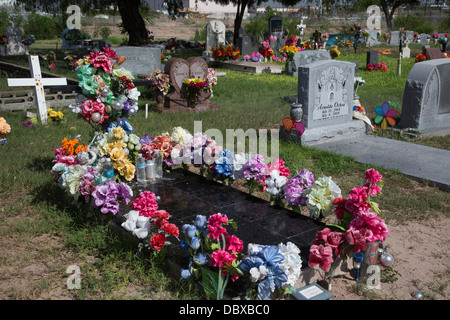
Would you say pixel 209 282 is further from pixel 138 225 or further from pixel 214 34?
pixel 214 34

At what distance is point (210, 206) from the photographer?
441 cm

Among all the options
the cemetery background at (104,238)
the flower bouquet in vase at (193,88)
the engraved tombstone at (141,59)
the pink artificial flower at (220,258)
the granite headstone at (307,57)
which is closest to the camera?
the pink artificial flower at (220,258)

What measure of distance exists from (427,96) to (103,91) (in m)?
5.60

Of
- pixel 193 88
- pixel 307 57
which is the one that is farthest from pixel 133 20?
pixel 193 88

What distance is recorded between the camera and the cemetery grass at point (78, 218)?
11.1ft

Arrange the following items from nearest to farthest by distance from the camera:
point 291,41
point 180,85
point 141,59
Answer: point 180,85
point 141,59
point 291,41

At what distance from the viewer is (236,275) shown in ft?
9.63

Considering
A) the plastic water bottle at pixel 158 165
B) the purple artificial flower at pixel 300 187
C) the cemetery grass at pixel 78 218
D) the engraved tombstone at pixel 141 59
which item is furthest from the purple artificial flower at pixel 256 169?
the engraved tombstone at pixel 141 59

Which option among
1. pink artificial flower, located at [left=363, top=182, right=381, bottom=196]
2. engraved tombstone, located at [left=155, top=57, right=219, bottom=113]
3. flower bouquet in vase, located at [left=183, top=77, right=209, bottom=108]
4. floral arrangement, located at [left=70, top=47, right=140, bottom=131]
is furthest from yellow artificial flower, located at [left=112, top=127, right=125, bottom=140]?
flower bouquet in vase, located at [left=183, top=77, right=209, bottom=108]

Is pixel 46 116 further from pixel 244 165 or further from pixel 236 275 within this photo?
pixel 236 275

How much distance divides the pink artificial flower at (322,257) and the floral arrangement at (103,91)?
3.16 metres

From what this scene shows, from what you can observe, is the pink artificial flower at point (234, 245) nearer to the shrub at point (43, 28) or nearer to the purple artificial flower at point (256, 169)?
the purple artificial flower at point (256, 169)

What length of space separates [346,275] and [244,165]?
5.29 ft
